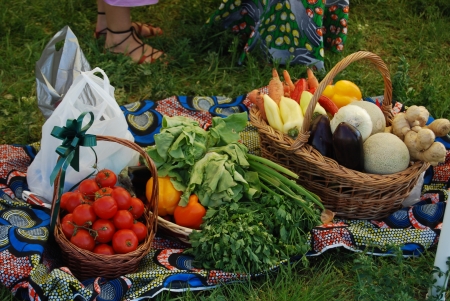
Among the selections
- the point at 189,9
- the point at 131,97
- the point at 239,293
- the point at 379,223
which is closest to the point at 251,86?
the point at 131,97

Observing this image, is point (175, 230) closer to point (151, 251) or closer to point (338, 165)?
point (151, 251)

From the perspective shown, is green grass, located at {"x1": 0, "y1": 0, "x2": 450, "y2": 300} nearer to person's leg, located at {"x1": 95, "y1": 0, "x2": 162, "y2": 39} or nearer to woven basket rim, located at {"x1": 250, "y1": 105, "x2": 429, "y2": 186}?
person's leg, located at {"x1": 95, "y1": 0, "x2": 162, "y2": 39}

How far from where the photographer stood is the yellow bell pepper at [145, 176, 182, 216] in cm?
262

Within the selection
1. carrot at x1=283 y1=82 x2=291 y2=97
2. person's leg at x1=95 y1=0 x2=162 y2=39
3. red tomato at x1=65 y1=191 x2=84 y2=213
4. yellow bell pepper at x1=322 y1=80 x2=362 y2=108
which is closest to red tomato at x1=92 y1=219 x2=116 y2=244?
red tomato at x1=65 y1=191 x2=84 y2=213

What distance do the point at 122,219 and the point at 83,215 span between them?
0.15m

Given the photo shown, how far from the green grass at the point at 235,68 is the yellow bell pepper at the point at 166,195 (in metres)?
0.43

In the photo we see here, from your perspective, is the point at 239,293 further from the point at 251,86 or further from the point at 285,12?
the point at 285,12

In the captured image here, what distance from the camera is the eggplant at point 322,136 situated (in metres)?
2.63

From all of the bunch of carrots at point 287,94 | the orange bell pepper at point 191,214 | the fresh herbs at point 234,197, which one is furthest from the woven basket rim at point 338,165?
the orange bell pepper at point 191,214

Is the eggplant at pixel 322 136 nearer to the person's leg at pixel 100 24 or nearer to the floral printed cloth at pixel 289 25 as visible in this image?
the floral printed cloth at pixel 289 25

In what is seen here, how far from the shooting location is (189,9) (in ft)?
15.7

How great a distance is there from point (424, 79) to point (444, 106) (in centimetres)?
56

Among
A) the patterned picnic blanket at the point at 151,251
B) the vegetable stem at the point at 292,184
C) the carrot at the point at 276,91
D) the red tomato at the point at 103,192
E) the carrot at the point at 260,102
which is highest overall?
the carrot at the point at 276,91

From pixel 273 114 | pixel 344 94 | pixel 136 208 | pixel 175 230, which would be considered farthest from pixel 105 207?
pixel 344 94
